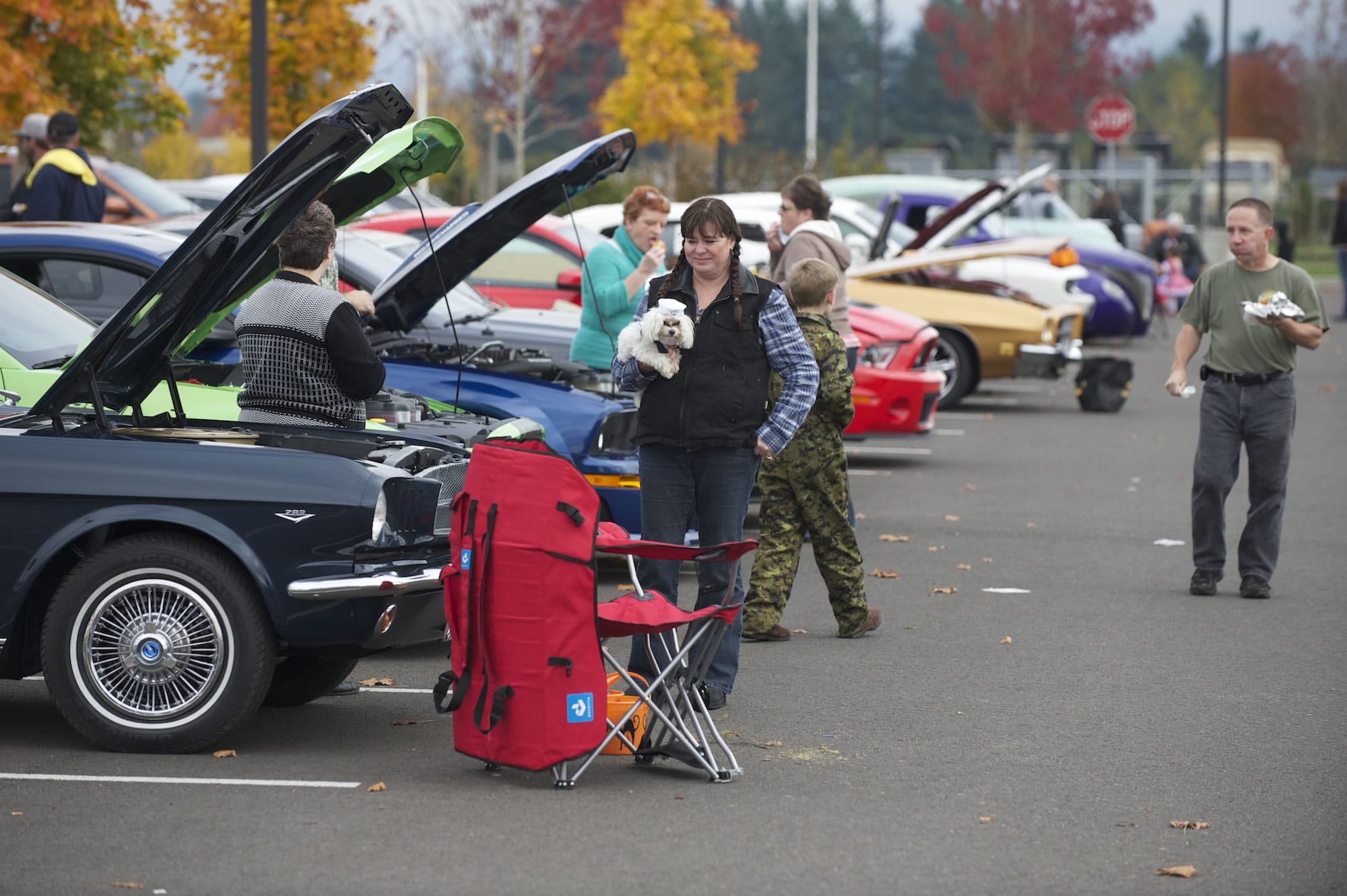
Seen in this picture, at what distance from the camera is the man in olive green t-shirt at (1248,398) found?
912 centimetres

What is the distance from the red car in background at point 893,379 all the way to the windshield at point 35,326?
6.00 metres

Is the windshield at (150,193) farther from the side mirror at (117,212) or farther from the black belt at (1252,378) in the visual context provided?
the black belt at (1252,378)

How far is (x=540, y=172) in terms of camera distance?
29.4 ft

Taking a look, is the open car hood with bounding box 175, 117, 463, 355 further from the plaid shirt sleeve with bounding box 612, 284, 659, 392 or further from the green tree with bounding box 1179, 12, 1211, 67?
the green tree with bounding box 1179, 12, 1211, 67

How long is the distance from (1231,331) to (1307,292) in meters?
0.41

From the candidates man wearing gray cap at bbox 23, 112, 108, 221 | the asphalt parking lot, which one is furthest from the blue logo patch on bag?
man wearing gray cap at bbox 23, 112, 108, 221

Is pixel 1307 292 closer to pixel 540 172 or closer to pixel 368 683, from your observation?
pixel 540 172

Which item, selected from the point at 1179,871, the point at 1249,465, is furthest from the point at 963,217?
the point at 1179,871

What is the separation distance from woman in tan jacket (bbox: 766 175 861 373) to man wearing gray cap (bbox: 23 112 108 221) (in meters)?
6.01

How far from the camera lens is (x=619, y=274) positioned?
957 centimetres

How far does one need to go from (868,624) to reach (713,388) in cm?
222

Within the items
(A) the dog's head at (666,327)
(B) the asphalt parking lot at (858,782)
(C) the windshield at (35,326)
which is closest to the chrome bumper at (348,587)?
(B) the asphalt parking lot at (858,782)

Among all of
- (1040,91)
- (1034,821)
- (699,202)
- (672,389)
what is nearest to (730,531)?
(672,389)

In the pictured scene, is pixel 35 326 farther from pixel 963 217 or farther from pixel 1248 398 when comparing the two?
pixel 963 217
